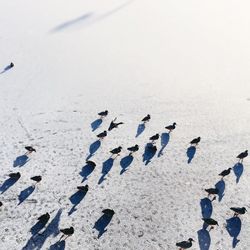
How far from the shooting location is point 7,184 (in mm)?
15141

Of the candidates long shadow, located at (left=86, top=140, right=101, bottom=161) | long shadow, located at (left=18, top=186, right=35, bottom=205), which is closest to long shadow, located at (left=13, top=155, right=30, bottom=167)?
long shadow, located at (left=18, top=186, right=35, bottom=205)

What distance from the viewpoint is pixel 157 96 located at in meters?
21.8

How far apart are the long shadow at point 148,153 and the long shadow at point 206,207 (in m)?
2.93

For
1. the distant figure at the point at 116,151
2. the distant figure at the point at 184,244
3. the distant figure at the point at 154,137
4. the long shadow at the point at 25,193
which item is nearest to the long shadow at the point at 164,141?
the distant figure at the point at 154,137

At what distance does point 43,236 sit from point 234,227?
6.41 m

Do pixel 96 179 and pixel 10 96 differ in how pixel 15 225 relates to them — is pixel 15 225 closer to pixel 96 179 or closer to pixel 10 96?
pixel 96 179

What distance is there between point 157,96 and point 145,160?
19.1 ft

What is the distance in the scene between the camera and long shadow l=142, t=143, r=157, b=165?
16875 mm

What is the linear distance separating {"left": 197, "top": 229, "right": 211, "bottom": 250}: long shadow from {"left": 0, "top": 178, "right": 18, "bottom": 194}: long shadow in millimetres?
6936

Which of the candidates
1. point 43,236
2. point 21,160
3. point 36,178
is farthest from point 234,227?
point 21,160

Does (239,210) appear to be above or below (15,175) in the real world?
below

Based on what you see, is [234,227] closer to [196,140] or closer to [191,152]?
[191,152]

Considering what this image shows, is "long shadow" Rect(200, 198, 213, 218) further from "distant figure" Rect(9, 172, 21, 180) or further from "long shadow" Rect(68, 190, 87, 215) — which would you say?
"distant figure" Rect(9, 172, 21, 180)

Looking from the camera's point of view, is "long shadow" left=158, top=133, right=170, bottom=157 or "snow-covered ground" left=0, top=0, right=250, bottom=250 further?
"long shadow" left=158, top=133, right=170, bottom=157
